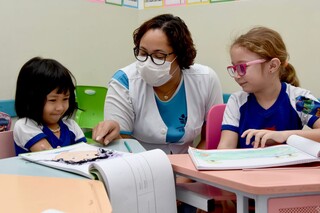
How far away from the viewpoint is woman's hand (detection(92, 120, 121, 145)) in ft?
4.08

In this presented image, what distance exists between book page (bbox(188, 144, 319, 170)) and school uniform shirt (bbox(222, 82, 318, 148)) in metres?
0.26

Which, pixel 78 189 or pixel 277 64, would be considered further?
pixel 277 64

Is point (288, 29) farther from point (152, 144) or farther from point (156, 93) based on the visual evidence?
point (152, 144)

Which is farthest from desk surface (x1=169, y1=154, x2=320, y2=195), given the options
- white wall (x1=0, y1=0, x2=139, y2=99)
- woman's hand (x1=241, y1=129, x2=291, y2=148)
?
white wall (x1=0, y1=0, x2=139, y2=99)

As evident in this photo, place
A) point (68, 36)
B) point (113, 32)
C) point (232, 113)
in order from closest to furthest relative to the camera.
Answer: point (232, 113), point (68, 36), point (113, 32)

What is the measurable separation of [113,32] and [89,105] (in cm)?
70

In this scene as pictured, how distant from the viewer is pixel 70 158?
983mm

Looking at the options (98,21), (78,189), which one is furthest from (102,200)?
(98,21)

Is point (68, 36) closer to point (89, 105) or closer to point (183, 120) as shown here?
point (89, 105)

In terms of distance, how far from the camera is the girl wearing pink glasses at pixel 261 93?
4.29 ft

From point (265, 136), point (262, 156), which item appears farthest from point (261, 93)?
point (262, 156)

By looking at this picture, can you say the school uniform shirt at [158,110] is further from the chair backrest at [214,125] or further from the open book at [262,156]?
the open book at [262,156]

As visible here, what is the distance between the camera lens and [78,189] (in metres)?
0.72

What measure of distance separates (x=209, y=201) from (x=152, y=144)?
798 mm
